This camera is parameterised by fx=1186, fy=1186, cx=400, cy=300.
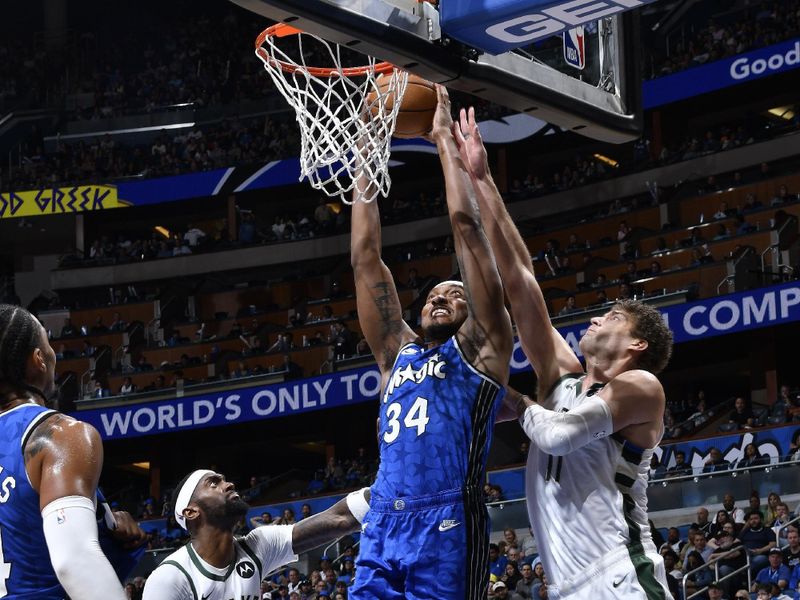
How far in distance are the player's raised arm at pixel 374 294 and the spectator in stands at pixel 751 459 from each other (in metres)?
9.57

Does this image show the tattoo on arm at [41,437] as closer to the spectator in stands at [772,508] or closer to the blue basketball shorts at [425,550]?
the blue basketball shorts at [425,550]

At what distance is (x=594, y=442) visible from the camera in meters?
4.46

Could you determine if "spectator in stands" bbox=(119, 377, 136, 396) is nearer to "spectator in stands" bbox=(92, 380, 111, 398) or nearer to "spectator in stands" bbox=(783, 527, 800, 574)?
"spectator in stands" bbox=(92, 380, 111, 398)

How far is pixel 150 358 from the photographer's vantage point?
83.9 ft

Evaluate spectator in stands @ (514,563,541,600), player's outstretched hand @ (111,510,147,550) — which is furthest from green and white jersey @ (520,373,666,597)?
spectator in stands @ (514,563,541,600)

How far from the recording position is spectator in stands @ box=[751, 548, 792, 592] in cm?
1113

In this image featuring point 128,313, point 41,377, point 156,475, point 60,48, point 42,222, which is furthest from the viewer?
point 60,48

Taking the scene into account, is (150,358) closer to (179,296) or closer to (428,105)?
(179,296)

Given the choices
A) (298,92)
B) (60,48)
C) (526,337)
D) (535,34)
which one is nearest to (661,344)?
(526,337)

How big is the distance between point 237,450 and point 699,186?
11.2m

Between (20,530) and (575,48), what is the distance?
335 cm

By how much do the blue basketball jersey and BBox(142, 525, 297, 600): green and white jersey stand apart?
217cm

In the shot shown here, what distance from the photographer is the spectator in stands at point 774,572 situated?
1113cm

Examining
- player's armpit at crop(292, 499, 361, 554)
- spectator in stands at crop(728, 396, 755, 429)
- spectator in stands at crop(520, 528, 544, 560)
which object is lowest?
spectator in stands at crop(520, 528, 544, 560)
